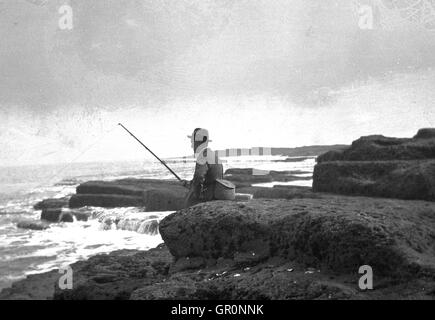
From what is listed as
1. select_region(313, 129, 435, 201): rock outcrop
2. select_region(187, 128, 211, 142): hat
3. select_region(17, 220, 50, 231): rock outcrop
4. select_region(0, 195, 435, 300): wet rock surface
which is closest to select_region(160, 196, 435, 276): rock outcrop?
select_region(0, 195, 435, 300): wet rock surface

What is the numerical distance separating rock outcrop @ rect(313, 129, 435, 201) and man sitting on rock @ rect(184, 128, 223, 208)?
5.13 meters

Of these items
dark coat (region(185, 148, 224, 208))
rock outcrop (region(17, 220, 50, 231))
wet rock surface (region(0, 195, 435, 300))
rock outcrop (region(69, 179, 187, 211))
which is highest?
dark coat (region(185, 148, 224, 208))

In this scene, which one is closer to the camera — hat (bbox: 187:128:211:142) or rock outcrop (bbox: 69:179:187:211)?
hat (bbox: 187:128:211:142)

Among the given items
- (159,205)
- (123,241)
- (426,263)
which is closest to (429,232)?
(426,263)

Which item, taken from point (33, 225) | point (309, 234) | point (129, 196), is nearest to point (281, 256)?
point (309, 234)

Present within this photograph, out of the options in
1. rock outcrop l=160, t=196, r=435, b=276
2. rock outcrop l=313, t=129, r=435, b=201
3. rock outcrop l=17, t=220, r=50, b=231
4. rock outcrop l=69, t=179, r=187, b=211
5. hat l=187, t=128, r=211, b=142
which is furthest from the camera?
rock outcrop l=17, t=220, r=50, b=231

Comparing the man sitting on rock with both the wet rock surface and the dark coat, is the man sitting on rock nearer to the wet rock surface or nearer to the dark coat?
the dark coat

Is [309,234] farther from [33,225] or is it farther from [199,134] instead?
[33,225]

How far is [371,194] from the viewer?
11.3 metres

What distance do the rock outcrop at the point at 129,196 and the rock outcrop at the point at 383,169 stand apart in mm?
10877

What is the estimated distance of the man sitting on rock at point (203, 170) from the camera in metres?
7.47

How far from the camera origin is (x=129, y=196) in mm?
27984

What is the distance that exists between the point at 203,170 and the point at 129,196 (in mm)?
21291

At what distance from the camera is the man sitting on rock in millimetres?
7473
